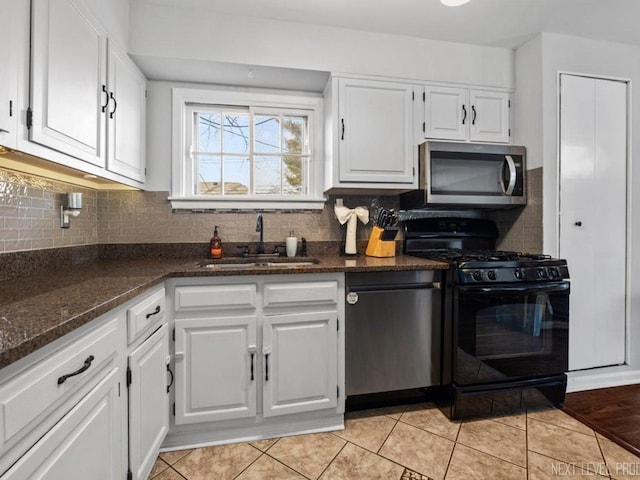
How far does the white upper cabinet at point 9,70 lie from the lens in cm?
95

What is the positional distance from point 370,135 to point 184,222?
4.73 ft

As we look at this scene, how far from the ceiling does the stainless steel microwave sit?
76 cm

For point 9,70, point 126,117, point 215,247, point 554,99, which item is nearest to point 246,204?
point 215,247

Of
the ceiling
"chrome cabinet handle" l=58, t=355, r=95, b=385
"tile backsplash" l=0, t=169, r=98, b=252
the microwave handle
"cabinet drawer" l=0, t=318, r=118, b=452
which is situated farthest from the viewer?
the microwave handle

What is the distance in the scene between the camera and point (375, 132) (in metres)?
2.19

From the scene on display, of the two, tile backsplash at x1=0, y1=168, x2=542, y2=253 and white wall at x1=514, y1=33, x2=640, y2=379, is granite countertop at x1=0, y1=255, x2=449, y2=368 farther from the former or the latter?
white wall at x1=514, y1=33, x2=640, y2=379

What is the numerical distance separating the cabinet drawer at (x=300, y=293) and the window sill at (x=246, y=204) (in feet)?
2.67

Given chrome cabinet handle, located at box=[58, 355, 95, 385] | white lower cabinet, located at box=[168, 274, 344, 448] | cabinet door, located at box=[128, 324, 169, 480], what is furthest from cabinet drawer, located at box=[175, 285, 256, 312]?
chrome cabinet handle, located at box=[58, 355, 95, 385]

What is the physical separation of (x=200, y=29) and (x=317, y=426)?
8.07 ft

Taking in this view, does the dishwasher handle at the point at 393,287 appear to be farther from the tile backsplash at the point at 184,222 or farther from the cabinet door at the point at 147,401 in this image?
the cabinet door at the point at 147,401

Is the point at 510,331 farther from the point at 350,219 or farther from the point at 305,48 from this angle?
the point at 305,48

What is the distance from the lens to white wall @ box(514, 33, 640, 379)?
219 cm

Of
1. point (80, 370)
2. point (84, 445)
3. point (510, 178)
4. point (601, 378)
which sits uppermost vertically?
point (510, 178)

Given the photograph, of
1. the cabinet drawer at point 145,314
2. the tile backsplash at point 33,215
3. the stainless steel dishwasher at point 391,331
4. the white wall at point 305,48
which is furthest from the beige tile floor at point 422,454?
the white wall at point 305,48
